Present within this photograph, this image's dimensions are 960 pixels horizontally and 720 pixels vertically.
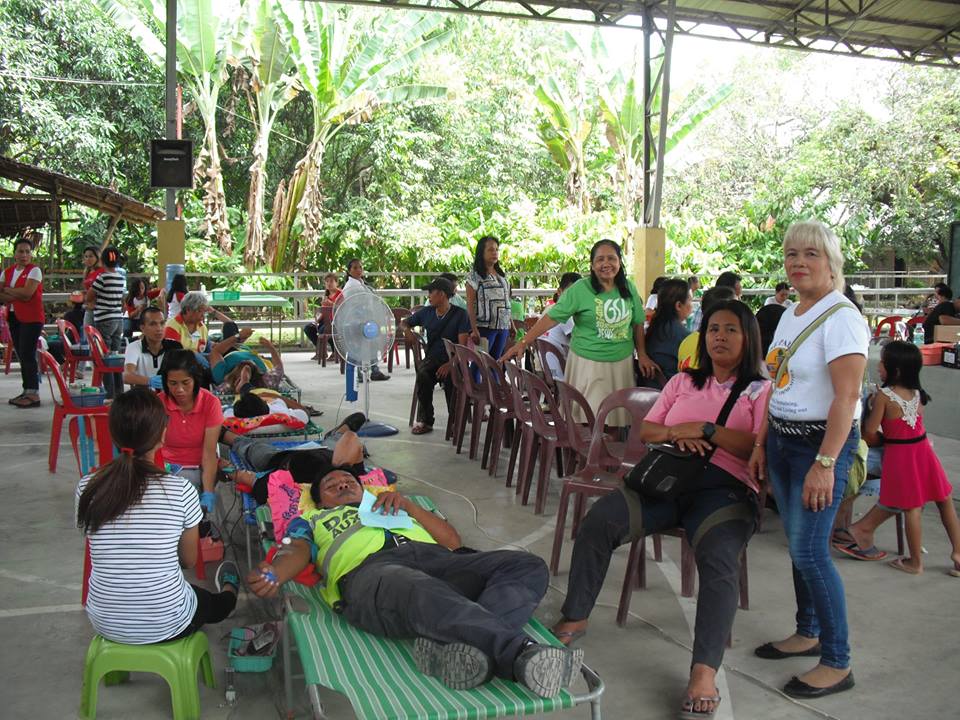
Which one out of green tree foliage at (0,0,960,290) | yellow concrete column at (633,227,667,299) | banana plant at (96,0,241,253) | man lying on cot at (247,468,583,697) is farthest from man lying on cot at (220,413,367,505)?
green tree foliage at (0,0,960,290)

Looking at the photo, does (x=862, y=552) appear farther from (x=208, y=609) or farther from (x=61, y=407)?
(x=61, y=407)

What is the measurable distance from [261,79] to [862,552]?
13.4m

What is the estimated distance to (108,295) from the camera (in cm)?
927

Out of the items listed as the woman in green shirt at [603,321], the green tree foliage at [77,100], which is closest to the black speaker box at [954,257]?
the woman in green shirt at [603,321]

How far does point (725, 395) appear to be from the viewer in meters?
3.48

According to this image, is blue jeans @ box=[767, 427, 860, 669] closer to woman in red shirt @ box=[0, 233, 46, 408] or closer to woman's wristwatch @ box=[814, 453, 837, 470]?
woman's wristwatch @ box=[814, 453, 837, 470]

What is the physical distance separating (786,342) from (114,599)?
2.34m

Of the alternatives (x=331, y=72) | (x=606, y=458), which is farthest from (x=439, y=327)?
(x=331, y=72)

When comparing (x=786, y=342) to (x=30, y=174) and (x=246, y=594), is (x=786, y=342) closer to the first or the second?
(x=246, y=594)

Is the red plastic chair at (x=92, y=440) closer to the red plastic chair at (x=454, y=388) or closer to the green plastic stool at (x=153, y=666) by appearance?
the green plastic stool at (x=153, y=666)

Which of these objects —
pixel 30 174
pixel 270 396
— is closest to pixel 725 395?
pixel 270 396

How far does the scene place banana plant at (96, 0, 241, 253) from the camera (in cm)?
1363

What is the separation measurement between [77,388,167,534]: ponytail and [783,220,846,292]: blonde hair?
7.08 ft

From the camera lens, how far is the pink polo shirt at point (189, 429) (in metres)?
4.39
